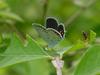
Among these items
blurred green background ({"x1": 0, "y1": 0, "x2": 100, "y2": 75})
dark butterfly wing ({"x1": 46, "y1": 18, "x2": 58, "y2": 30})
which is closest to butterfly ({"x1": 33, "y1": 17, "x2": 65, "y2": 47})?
dark butterfly wing ({"x1": 46, "y1": 18, "x2": 58, "y2": 30})

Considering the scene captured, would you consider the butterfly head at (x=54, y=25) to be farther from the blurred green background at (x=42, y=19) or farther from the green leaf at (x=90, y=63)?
the blurred green background at (x=42, y=19)

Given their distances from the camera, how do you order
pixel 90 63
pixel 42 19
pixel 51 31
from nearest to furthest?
1. pixel 51 31
2. pixel 90 63
3. pixel 42 19

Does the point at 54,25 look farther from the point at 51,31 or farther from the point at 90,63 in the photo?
the point at 90,63

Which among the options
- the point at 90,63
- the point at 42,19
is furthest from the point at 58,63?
the point at 42,19

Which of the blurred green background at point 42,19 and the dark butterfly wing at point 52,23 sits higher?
the dark butterfly wing at point 52,23

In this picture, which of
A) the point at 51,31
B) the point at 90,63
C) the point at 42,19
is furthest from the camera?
the point at 42,19

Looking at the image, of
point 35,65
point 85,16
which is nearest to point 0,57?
point 35,65

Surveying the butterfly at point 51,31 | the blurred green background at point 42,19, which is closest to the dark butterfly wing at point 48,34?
the butterfly at point 51,31
